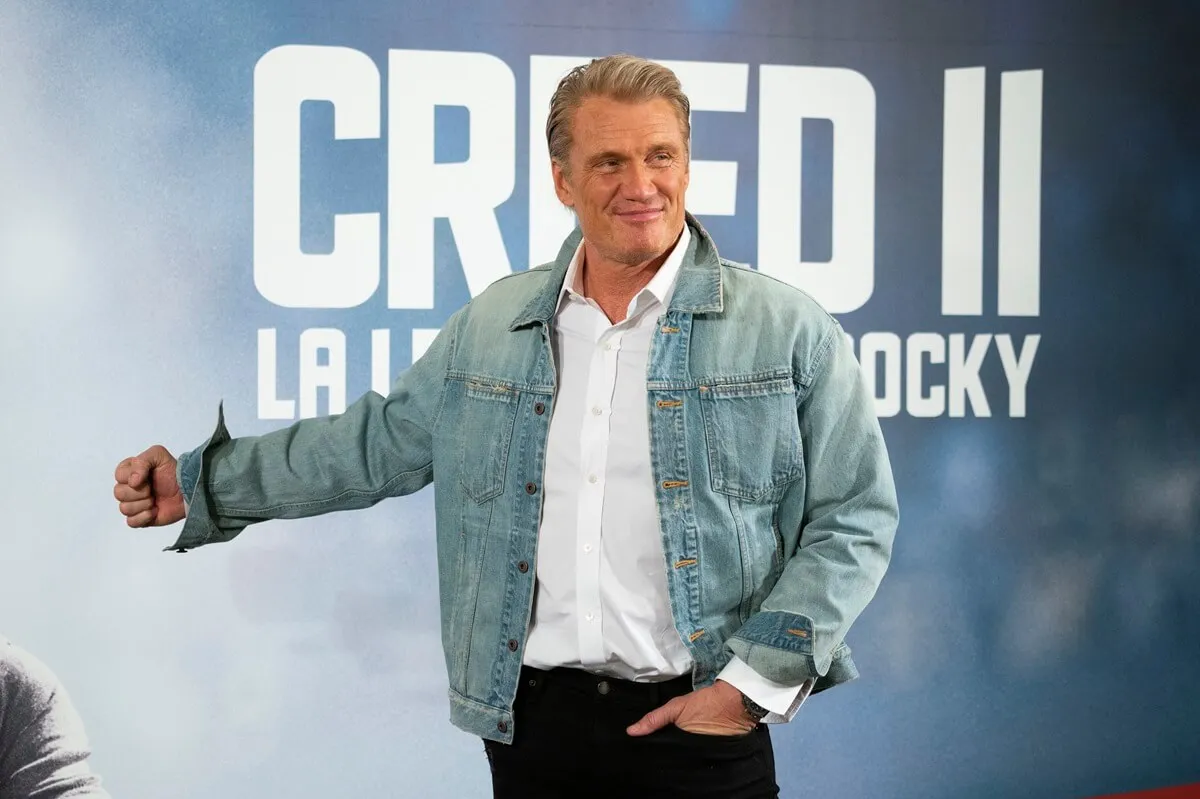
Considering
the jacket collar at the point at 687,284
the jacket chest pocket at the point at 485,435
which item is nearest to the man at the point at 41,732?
the jacket chest pocket at the point at 485,435

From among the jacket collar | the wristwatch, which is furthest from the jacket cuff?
the wristwatch

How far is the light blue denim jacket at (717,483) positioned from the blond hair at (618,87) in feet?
0.65

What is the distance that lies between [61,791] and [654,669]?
214 cm

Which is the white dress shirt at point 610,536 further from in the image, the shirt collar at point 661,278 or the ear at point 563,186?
the ear at point 563,186

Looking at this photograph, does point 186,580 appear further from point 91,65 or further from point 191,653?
point 91,65

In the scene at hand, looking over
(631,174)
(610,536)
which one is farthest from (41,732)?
(631,174)

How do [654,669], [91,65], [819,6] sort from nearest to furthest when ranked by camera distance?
[654,669]
[91,65]
[819,6]

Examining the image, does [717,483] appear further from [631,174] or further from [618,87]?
[618,87]

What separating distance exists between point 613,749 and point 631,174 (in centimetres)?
81

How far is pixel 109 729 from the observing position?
10.6 ft

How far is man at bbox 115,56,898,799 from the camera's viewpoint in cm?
176

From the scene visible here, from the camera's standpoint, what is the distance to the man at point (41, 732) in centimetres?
317

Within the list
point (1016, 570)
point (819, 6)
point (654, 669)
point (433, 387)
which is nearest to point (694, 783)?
point (654, 669)

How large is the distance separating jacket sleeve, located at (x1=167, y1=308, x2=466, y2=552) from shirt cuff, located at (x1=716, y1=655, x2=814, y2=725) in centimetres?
64
